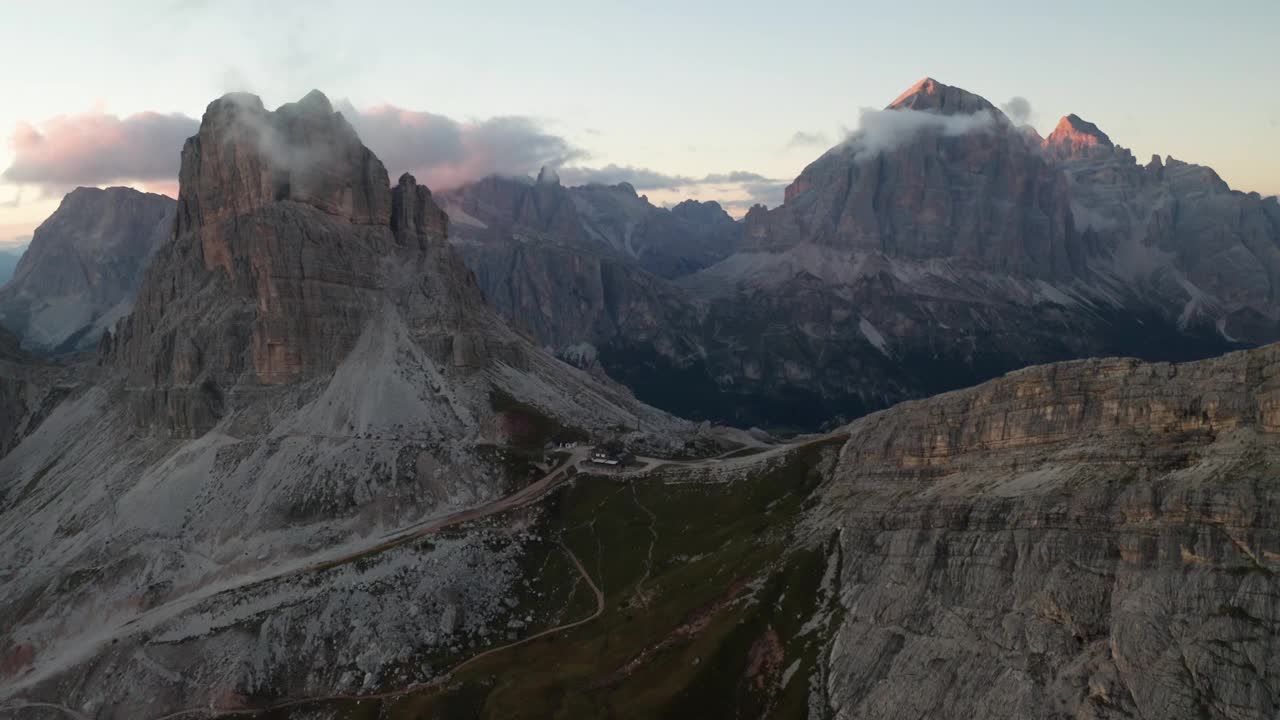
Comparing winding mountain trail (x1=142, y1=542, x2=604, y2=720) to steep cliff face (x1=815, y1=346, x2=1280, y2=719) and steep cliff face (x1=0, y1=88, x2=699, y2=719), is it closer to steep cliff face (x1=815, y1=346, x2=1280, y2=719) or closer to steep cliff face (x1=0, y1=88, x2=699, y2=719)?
steep cliff face (x1=0, y1=88, x2=699, y2=719)

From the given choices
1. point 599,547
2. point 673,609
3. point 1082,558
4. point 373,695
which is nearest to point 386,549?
point 373,695

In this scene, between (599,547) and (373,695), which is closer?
(373,695)

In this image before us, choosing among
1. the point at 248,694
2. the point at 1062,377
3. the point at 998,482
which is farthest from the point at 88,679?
the point at 1062,377

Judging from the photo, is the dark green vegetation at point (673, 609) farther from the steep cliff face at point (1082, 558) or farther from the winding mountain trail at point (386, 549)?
the steep cliff face at point (1082, 558)

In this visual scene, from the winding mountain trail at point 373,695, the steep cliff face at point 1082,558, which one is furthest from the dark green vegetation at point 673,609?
the steep cliff face at point 1082,558

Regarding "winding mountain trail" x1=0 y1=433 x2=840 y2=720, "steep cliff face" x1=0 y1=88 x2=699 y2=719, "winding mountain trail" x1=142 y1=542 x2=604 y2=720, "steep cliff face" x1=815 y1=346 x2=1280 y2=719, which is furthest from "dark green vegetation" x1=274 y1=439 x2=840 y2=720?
"steep cliff face" x1=0 y1=88 x2=699 y2=719

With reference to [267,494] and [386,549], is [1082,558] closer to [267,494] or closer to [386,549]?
[386,549]
